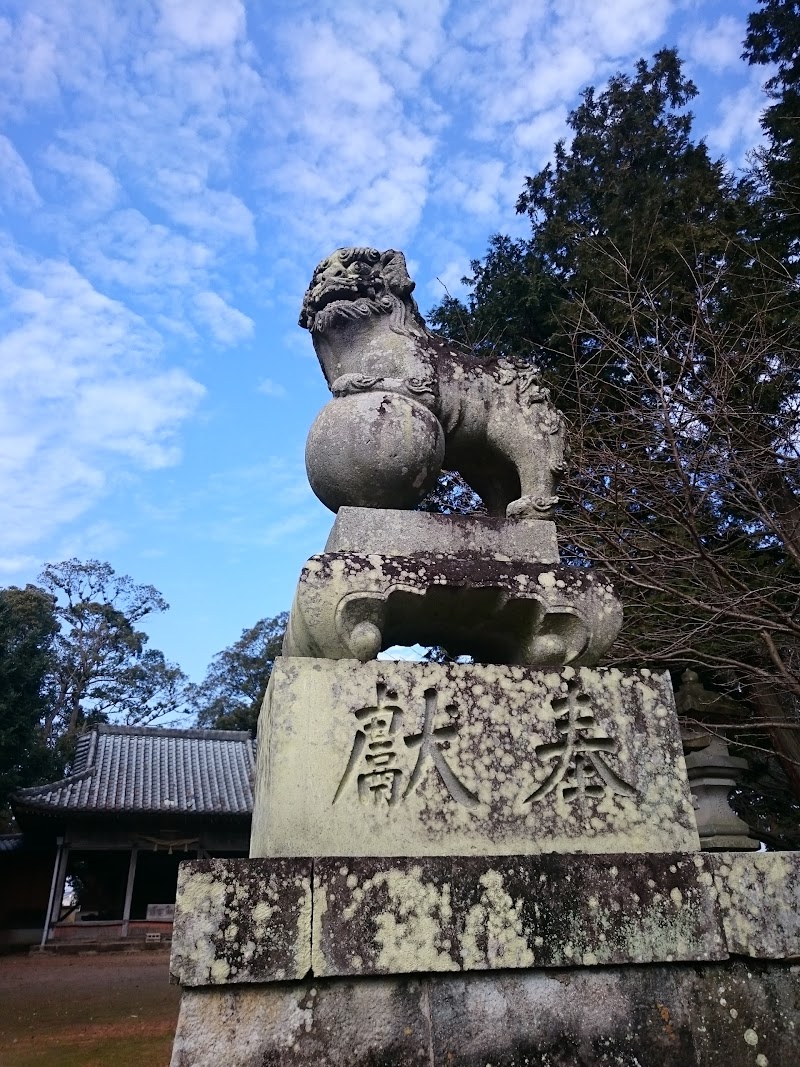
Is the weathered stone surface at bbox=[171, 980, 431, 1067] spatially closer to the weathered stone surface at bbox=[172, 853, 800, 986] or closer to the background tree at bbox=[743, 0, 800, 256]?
the weathered stone surface at bbox=[172, 853, 800, 986]

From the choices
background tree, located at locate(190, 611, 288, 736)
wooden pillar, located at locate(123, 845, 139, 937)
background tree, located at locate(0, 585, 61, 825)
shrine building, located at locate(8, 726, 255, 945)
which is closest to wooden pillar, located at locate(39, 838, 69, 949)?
shrine building, located at locate(8, 726, 255, 945)

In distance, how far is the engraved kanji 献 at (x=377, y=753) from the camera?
82.1 inches

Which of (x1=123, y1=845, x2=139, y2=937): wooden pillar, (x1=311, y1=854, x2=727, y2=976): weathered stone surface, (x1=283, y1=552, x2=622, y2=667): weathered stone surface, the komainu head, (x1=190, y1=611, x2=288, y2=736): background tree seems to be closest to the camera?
(x1=311, y1=854, x2=727, y2=976): weathered stone surface

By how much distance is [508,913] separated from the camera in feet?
6.20

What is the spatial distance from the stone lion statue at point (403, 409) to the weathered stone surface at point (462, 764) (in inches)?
27.5

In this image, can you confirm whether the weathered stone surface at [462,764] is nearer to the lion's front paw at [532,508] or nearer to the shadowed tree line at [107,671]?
the lion's front paw at [532,508]

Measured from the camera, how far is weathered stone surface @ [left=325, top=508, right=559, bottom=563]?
8.21 ft

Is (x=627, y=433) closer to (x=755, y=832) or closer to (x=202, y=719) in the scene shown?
(x=755, y=832)

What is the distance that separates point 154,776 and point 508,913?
20.8m

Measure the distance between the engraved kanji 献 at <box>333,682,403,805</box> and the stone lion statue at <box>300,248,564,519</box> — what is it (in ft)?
2.52

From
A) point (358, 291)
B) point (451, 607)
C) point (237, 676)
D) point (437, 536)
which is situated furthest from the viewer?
point (237, 676)

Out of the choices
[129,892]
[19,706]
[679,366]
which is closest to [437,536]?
[679,366]

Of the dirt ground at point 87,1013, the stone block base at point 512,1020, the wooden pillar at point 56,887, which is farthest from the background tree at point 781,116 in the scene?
the wooden pillar at point 56,887

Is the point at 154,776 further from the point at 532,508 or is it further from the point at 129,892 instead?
the point at 532,508
